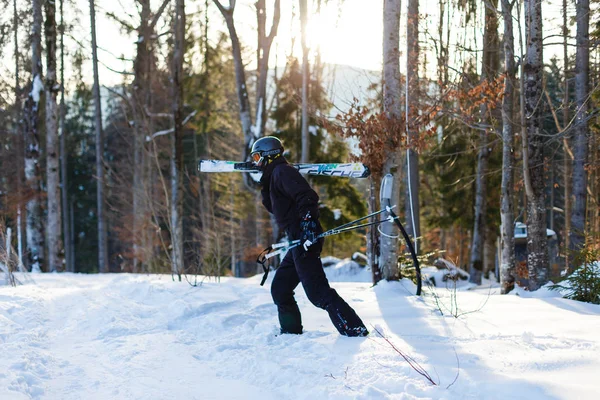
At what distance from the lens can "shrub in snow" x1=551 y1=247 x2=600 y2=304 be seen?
6742 mm

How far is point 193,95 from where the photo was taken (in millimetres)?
24547

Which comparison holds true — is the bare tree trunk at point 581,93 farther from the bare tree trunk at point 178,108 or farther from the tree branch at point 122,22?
the tree branch at point 122,22

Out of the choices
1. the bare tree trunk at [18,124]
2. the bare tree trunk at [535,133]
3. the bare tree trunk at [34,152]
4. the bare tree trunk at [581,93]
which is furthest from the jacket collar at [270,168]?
the bare tree trunk at [18,124]

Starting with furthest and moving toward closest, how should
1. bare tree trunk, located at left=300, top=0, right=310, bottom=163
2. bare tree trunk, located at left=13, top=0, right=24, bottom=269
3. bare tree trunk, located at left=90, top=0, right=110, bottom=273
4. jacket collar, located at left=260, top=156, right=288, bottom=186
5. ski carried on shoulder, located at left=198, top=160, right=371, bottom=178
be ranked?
1. bare tree trunk, located at left=13, top=0, right=24, bottom=269
2. bare tree trunk, located at left=90, top=0, right=110, bottom=273
3. bare tree trunk, located at left=300, top=0, right=310, bottom=163
4. ski carried on shoulder, located at left=198, top=160, right=371, bottom=178
5. jacket collar, located at left=260, top=156, right=288, bottom=186

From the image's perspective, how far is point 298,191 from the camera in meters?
5.37

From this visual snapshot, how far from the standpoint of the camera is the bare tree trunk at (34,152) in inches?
637

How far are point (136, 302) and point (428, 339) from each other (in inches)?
174

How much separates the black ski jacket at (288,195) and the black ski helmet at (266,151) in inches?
2.6

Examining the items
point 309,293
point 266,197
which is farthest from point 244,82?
point 309,293

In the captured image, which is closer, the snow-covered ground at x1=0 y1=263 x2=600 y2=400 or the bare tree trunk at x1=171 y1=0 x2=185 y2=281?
the snow-covered ground at x1=0 y1=263 x2=600 y2=400

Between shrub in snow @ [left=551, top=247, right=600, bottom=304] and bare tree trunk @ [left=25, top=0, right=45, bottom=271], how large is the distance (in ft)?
46.2

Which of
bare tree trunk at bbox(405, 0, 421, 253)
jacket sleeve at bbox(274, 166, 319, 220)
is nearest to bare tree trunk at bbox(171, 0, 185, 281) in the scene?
bare tree trunk at bbox(405, 0, 421, 253)

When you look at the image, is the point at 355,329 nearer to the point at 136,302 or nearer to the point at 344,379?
the point at 344,379

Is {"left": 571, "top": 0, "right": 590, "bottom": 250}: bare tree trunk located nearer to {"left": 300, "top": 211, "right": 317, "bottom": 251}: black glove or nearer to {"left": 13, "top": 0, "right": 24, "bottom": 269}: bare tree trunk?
{"left": 300, "top": 211, "right": 317, "bottom": 251}: black glove
